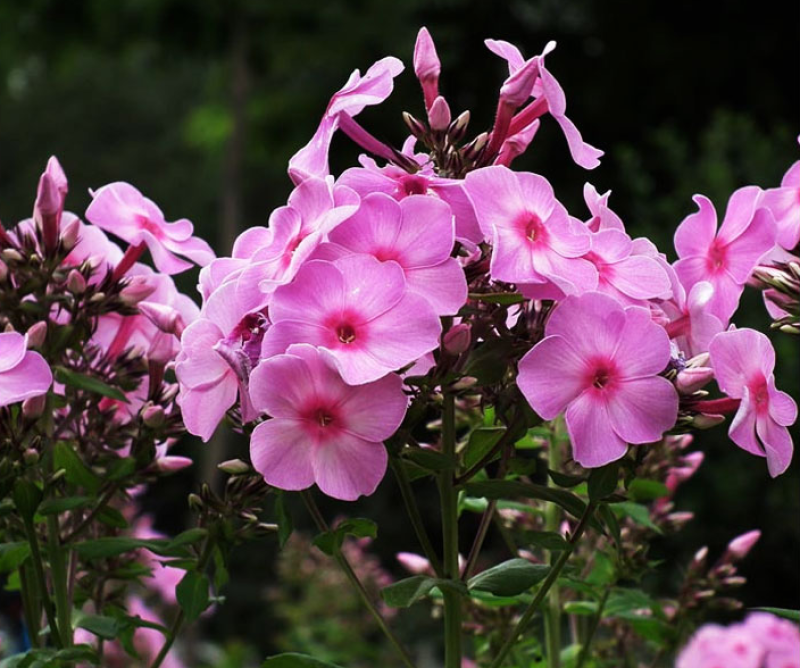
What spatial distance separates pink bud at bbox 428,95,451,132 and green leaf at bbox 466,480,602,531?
34 centimetres

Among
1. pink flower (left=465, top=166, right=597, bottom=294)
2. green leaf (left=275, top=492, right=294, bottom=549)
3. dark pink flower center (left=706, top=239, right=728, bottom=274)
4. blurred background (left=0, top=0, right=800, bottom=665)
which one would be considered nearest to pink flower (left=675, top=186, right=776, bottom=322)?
dark pink flower center (left=706, top=239, right=728, bottom=274)

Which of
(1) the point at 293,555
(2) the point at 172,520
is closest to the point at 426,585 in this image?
(1) the point at 293,555

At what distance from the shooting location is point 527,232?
1118mm

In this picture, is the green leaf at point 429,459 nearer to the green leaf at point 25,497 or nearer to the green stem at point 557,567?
the green stem at point 557,567

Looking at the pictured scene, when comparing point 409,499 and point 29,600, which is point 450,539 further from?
point 29,600

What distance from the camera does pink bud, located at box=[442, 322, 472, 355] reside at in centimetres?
112

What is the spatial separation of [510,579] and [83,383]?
0.51 meters

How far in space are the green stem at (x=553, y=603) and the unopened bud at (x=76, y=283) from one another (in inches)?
24.1

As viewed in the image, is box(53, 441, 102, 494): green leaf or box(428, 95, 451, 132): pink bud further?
box(53, 441, 102, 494): green leaf

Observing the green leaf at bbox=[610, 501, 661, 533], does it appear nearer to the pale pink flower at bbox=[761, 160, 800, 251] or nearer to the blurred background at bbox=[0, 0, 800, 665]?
the pale pink flower at bbox=[761, 160, 800, 251]

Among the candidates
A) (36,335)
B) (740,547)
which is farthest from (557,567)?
(740,547)

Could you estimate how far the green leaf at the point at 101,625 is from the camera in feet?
4.56

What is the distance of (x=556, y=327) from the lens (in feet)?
3.54

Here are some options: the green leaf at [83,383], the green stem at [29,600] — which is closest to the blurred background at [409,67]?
the green stem at [29,600]
